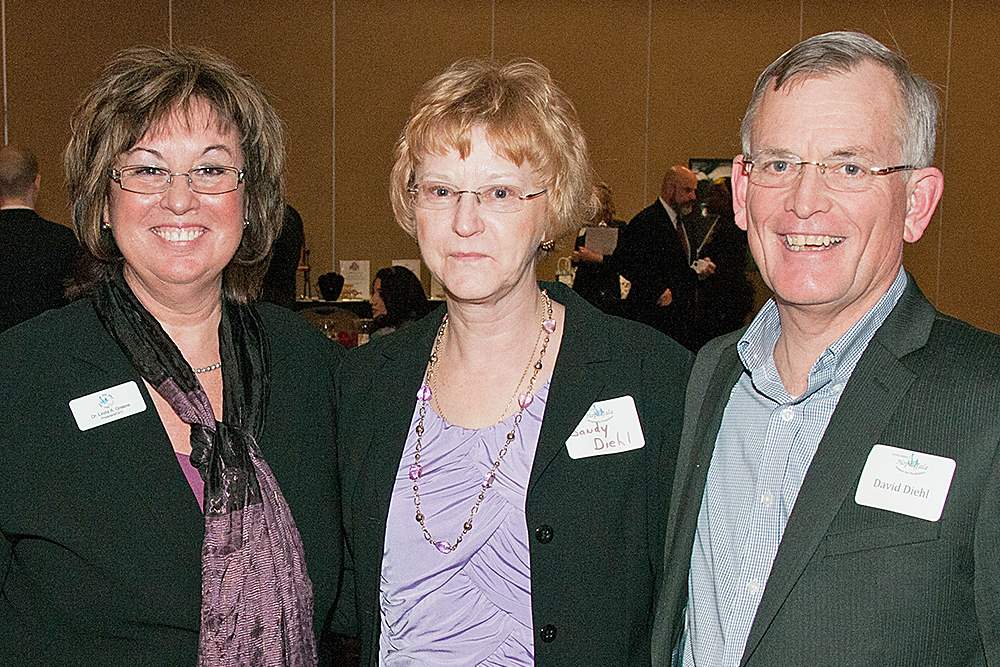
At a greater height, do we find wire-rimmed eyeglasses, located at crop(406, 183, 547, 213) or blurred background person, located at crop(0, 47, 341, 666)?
wire-rimmed eyeglasses, located at crop(406, 183, 547, 213)

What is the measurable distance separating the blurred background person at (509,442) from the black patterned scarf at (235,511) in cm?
16

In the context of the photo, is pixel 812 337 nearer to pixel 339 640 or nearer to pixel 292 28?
pixel 339 640

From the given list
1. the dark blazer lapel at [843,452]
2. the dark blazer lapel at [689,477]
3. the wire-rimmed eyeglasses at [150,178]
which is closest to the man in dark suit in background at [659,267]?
the dark blazer lapel at [689,477]

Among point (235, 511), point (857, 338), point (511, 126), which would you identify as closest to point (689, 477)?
point (857, 338)

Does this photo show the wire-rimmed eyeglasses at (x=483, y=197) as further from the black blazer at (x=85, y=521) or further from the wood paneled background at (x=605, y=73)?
the wood paneled background at (x=605, y=73)

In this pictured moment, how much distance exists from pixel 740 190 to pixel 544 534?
0.78 m

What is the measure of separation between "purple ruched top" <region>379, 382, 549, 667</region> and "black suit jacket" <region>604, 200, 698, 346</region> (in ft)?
18.5

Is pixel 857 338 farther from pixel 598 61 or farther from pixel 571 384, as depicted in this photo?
pixel 598 61

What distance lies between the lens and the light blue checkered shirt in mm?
1816

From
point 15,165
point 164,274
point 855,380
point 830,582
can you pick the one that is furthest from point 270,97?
Result: point 15,165

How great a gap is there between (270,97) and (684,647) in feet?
4.96

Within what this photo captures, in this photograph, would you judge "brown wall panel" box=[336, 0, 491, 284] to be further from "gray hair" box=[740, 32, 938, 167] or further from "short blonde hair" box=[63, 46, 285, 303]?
"gray hair" box=[740, 32, 938, 167]

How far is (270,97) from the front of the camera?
2.44 metres

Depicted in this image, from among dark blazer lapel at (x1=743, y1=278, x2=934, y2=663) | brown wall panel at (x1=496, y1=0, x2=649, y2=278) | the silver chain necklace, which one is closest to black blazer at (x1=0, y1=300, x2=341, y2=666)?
the silver chain necklace
